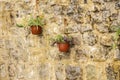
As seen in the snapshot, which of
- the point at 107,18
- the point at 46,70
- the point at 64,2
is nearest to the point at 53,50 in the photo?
the point at 46,70

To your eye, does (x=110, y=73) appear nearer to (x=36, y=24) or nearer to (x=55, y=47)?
Result: (x=55, y=47)

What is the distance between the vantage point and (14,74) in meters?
4.93

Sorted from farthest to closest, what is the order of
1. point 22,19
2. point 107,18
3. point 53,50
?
1. point 22,19
2. point 53,50
3. point 107,18

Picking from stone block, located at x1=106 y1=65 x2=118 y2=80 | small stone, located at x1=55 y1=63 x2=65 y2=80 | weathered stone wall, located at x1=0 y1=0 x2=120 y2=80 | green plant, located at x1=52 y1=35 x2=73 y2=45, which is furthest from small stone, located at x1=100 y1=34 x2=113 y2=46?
small stone, located at x1=55 y1=63 x2=65 y2=80

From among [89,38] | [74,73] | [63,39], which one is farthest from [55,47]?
[89,38]

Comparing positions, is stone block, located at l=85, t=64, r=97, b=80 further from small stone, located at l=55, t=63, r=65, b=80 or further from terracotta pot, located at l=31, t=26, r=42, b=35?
terracotta pot, located at l=31, t=26, r=42, b=35

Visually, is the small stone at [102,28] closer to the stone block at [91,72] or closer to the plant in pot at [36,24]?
the stone block at [91,72]

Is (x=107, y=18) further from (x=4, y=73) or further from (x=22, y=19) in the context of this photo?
(x=4, y=73)

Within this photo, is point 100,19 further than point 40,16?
No

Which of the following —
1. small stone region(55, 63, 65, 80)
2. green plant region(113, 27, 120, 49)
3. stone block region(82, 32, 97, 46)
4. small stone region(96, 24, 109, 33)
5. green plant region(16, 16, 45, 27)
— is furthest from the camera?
green plant region(16, 16, 45, 27)

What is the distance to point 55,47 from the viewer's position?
4.32m

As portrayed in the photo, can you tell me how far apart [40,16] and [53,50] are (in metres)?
0.51

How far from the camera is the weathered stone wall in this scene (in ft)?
12.4

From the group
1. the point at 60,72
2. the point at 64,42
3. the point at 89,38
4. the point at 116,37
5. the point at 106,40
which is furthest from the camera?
the point at 60,72
